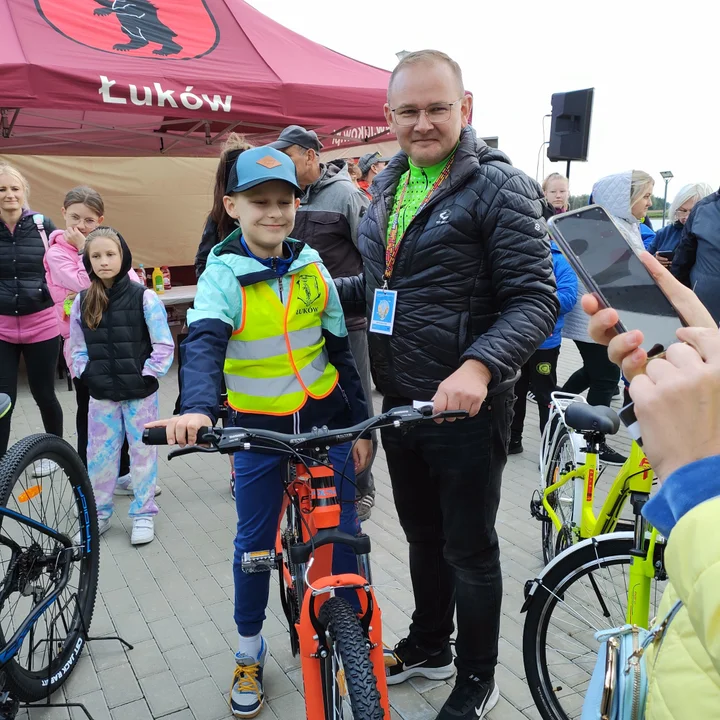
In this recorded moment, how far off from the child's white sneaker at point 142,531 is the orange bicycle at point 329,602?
232 cm

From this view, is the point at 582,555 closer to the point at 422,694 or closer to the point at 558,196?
the point at 422,694

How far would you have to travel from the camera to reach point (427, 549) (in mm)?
2447

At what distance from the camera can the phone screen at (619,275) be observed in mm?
896

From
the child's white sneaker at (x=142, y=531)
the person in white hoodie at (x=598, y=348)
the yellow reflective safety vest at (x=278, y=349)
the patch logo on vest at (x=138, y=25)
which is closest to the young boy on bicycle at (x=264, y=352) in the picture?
the yellow reflective safety vest at (x=278, y=349)

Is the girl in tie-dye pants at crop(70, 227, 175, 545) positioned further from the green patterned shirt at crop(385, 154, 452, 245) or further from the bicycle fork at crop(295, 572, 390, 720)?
the bicycle fork at crop(295, 572, 390, 720)

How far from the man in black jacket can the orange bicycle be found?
355mm

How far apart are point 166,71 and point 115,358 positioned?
3937 millimetres

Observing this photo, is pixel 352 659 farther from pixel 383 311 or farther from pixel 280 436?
pixel 383 311

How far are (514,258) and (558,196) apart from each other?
649cm

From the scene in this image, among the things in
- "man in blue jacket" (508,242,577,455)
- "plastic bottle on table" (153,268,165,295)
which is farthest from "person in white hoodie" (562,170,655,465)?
"plastic bottle on table" (153,268,165,295)

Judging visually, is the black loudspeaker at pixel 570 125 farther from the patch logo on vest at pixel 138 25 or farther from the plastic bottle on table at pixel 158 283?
the plastic bottle on table at pixel 158 283

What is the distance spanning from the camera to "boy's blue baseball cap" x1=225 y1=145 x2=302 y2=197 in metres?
2.10

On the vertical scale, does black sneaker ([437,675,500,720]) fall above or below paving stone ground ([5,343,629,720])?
above

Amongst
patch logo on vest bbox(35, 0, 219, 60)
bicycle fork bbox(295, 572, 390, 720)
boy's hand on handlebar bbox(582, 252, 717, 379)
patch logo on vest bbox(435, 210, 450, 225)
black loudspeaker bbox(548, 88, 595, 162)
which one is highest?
patch logo on vest bbox(35, 0, 219, 60)
